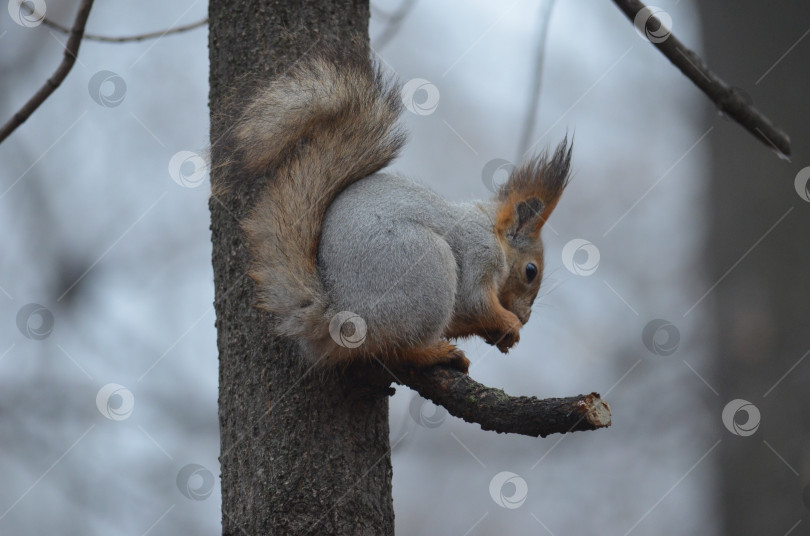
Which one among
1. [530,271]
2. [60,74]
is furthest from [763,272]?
[60,74]

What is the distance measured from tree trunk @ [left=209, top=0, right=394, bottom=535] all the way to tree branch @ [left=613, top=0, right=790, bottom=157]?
851 millimetres

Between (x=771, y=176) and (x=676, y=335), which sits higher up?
(x=771, y=176)

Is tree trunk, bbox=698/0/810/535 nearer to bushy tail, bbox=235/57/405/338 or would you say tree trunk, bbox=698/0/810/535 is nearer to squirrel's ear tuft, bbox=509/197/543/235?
squirrel's ear tuft, bbox=509/197/543/235

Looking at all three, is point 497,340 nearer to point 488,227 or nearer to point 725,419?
point 488,227

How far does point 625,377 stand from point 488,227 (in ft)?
6.67

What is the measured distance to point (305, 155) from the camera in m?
1.83

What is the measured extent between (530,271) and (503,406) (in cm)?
85

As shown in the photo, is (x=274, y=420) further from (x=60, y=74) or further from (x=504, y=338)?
(x=60, y=74)

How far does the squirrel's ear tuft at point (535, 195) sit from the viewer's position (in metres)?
2.34

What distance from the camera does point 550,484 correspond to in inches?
167

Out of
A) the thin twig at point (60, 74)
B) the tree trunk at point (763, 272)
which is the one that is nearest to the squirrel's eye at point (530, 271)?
the tree trunk at point (763, 272)

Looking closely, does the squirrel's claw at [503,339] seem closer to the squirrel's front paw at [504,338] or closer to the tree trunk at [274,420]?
the squirrel's front paw at [504,338]

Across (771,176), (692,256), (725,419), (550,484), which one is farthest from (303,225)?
(550,484)

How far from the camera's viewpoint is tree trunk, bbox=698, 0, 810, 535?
278cm
